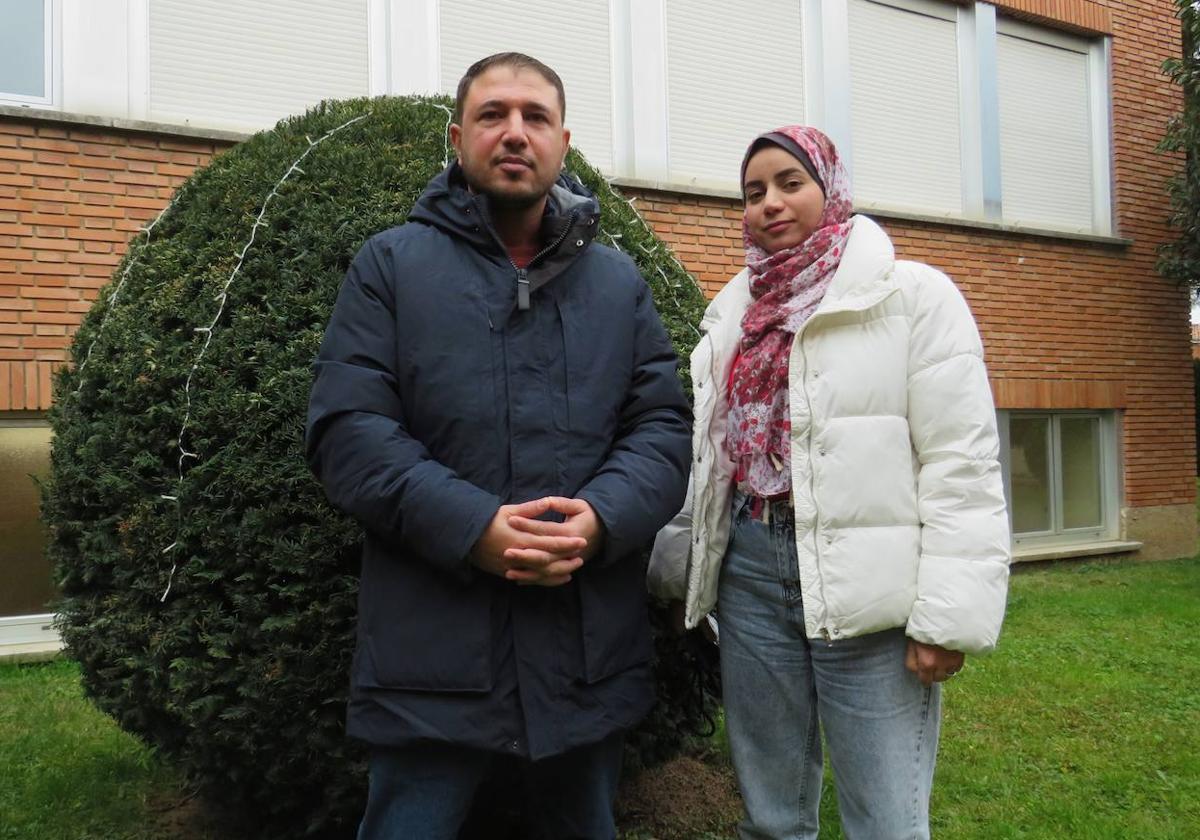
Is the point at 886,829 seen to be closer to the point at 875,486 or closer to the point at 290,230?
the point at 875,486

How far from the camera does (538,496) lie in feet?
6.90

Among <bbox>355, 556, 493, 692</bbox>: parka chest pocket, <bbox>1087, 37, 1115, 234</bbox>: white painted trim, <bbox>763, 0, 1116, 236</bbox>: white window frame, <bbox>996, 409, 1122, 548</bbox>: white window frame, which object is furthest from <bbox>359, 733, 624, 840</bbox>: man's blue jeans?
<bbox>1087, 37, 1115, 234</bbox>: white painted trim

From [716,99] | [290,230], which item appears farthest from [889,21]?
[290,230]

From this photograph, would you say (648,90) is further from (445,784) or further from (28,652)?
(445,784)

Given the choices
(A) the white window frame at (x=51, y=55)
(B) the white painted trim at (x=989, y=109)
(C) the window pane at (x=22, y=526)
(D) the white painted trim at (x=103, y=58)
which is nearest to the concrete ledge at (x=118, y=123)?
(D) the white painted trim at (x=103, y=58)

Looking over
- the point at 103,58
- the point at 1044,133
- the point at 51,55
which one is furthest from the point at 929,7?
the point at 51,55

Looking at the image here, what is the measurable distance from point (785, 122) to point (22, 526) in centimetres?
690

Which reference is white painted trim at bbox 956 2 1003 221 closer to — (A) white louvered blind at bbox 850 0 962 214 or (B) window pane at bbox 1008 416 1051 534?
(A) white louvered blind at bbox 850 0 962 214

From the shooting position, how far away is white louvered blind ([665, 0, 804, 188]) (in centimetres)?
860

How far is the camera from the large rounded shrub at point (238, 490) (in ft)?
8.38

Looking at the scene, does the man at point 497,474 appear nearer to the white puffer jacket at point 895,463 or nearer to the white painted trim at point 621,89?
the white puffer jacket at point 895,463

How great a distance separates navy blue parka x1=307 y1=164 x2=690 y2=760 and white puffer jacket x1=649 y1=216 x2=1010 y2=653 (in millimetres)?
325

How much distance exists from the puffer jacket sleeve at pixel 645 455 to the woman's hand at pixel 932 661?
1.92ft

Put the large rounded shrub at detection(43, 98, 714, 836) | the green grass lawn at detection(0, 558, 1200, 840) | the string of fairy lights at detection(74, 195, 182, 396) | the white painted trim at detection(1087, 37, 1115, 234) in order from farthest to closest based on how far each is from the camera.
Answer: the white painted trim at detection(1087, 37, 1115, 234) → the green grass lawn at detection(0, 558, 1200, 840) → the string of fairy lights at detection(74, 195, 182, 396) → the large rounded shrub at detection(43, 98, 714, 836)
